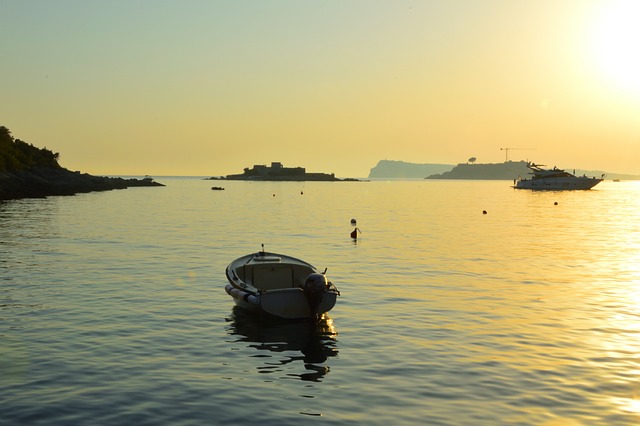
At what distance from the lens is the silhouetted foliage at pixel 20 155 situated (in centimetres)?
12850

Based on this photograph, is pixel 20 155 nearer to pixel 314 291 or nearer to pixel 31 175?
pixel 31 175

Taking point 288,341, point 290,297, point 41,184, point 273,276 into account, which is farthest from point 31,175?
point 288,341

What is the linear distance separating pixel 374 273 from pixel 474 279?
19.6ft

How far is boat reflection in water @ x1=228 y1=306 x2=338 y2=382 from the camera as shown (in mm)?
19562

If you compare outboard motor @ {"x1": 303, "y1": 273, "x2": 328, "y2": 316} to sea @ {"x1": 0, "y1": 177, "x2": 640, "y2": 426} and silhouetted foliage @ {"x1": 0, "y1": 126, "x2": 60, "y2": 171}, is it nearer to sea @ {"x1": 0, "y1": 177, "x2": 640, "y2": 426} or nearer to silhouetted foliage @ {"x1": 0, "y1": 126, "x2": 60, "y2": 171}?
sea @ {"x1": 0, "y1": 177, "x2": 640, "y2": 426}

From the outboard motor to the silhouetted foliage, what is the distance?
4545 inches

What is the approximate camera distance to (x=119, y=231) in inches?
2596

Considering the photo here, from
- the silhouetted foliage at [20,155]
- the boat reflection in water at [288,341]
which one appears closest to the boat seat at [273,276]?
the boat reflection in water at [288,341]

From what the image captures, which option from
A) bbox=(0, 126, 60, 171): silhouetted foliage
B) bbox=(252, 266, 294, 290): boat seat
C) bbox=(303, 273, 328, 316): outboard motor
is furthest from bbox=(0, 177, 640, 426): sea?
bbox=(0, 126, 60, 171): silhouetted foliage

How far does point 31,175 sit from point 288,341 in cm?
13431

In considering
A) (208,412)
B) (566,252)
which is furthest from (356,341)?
(566,252)

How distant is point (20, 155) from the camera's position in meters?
144

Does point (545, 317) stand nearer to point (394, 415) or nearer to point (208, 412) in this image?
point (394, 415)

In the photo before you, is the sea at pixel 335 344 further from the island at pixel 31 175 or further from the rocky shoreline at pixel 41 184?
the island at pixel 31 175
